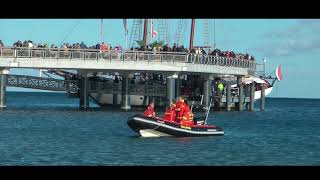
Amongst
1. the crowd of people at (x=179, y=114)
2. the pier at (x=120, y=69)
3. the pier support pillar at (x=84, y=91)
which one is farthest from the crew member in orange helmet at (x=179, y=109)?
the pier support pillar at (x=84, y=91)

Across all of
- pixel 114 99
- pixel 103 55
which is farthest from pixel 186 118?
pixel 114 99

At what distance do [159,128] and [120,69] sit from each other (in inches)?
919

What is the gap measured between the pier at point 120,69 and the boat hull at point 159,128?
69.1 ft

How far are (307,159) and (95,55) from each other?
31.1m

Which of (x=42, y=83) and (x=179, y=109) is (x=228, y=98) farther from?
(x=179, y=109)

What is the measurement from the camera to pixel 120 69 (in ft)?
196

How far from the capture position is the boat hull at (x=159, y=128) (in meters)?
36.5

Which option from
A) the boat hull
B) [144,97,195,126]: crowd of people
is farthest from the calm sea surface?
[144,97,195,126]: crowd of people

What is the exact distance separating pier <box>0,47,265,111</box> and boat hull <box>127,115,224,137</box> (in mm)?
21067

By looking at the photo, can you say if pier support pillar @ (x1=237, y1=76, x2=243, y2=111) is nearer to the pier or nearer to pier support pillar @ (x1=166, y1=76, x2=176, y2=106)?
the pier

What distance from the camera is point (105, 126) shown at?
46.9 meters
